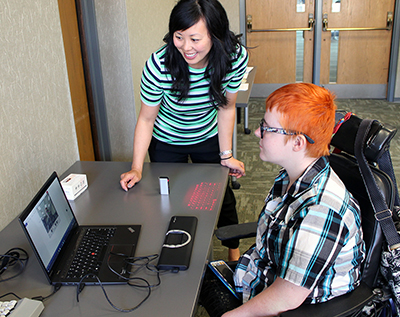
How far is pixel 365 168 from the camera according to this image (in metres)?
1.11

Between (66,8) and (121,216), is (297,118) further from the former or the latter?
(66,8)

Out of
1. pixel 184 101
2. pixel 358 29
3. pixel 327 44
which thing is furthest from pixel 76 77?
pixel 358 29

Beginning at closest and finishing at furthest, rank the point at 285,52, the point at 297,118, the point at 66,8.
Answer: the point at 297,118
the point at 66,8
the point at 285,52

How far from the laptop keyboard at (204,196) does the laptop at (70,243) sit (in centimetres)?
24

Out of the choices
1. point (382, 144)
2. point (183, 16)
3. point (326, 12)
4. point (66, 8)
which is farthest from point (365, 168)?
point (326, 12)

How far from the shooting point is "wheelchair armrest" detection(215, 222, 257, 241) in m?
1.36

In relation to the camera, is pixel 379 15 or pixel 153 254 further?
pixel 379 15

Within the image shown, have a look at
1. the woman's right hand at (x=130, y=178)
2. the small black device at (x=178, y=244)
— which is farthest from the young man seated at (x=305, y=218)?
the woman's right hand at (x=130, y=178)

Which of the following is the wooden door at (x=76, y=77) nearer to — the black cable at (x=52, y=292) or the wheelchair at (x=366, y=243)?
the black cable at (x=52, y=292)

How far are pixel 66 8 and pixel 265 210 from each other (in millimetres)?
1538

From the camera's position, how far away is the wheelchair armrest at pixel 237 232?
1.36 meters

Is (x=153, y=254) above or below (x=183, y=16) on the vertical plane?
below

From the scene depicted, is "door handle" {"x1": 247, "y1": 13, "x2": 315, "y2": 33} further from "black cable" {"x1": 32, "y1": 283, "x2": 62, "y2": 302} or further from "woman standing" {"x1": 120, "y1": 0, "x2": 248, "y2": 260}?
"black cable" {"x1": 32, "y1": 283, "x2": 62, "y2": 302}

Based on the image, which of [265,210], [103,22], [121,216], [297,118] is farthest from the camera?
[103,22]
